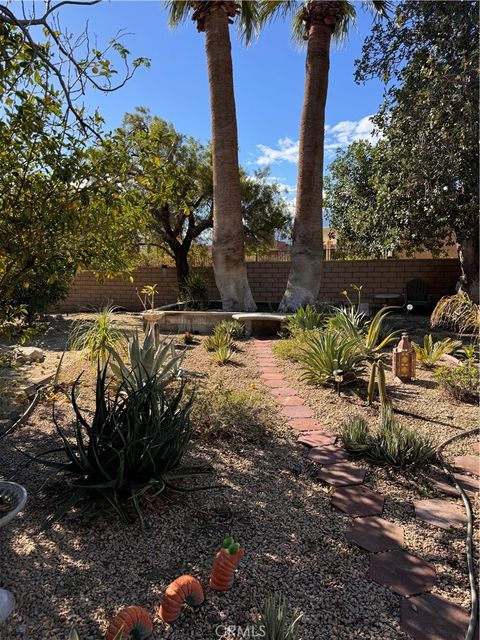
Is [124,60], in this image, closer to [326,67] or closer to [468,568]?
[468,568]

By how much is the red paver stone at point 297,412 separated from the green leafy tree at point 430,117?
14.8 ft

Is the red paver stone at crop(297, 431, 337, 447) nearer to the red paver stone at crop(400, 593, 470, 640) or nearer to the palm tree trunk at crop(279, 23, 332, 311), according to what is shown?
the red paver stone at crop(400, 593, 470, 640)

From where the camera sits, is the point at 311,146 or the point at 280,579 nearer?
the point at 280,579

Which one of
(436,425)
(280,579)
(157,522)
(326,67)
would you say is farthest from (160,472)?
(326,67)

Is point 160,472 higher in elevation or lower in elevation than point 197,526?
higher

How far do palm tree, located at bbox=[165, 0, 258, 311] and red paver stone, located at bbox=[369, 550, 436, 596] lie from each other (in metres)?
7.90

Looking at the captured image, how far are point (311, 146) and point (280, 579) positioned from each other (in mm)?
9013

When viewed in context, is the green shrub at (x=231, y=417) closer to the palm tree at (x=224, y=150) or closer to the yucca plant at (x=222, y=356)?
the yucca plant at (x=222, y=356)

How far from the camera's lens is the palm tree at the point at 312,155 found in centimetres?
901

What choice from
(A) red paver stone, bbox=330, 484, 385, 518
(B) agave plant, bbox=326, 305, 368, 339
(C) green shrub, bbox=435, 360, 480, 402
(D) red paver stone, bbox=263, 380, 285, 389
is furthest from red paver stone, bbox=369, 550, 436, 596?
(B) agave plant, bbox=326, 305, 368, 339

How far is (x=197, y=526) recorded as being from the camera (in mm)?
2113

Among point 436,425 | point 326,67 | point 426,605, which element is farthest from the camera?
point 326,67

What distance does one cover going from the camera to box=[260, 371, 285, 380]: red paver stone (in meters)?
4.97

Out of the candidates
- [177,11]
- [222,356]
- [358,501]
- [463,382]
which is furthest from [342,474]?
[177,11]
